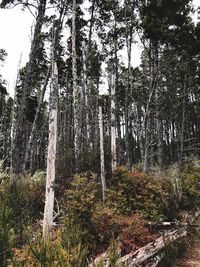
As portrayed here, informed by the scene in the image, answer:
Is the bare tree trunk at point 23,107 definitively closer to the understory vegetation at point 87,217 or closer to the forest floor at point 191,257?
the understory vegetation at point 87,217

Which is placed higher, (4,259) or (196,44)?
(196,44)

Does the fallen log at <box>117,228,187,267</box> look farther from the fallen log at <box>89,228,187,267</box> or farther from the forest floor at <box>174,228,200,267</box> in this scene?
the forest floor at <box>174,228,200,267</box>

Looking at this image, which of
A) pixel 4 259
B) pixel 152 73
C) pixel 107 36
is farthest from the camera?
pixel 107 36

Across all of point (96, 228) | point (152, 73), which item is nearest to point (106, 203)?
point (96, 228)

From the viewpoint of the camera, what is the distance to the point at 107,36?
19766mm

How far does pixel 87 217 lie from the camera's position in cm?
665

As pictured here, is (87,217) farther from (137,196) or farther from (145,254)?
(137,196)

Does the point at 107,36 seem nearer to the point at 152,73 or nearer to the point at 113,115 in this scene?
the point at 152,73

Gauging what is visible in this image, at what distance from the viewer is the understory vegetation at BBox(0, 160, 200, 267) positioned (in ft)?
14.3

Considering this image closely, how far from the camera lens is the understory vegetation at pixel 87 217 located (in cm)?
435

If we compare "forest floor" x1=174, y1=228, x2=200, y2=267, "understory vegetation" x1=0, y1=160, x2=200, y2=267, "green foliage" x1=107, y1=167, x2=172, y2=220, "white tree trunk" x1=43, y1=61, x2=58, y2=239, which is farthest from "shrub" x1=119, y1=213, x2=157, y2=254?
"white tree trunk" x1=43, y1=61, x2=58, y2=239

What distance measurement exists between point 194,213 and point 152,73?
7.45m

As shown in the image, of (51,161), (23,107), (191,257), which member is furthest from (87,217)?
(23,107)

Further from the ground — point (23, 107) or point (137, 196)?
point (23, 107)
